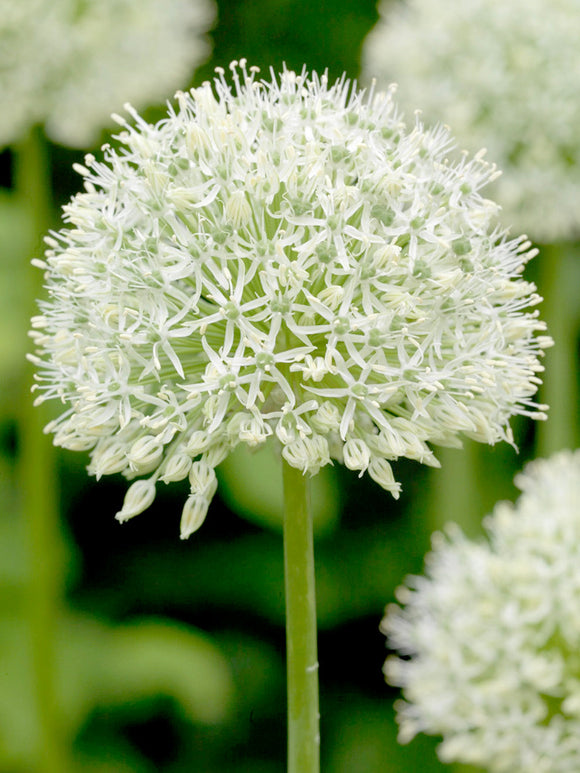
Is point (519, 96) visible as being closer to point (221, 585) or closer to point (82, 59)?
point (82, 59)

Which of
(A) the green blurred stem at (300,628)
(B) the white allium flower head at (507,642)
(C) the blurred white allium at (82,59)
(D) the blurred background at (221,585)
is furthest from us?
(D) the blurred background at (221,585)

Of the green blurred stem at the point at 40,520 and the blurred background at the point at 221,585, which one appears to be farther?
the blurred background at the point at 221,585


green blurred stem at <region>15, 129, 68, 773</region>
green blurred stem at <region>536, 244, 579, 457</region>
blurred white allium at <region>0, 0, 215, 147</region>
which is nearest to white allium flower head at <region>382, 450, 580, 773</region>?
green blurred stem at <region>536, 244, 579, 457</region>

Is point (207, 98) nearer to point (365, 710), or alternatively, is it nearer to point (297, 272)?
point (297, 272)

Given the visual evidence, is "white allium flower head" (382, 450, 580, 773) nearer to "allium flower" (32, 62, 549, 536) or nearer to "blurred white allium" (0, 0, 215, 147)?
"allium flower" (32, 62, 549, 536)

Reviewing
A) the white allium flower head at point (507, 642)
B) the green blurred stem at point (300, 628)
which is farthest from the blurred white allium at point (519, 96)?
the green blurred stem at point (300, 628)

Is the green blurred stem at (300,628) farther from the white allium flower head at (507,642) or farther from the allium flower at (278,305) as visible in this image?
the white allium flower head at (507,642)
